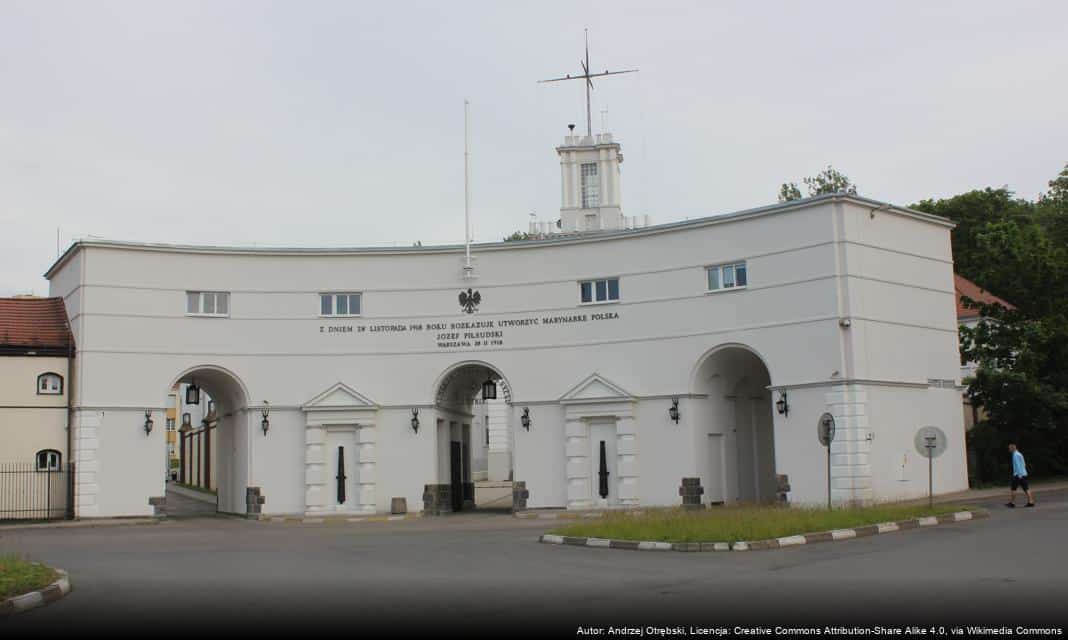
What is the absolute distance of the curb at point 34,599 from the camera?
13.6 meters

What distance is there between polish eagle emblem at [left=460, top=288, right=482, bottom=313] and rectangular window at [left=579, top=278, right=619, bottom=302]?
10.6 ft

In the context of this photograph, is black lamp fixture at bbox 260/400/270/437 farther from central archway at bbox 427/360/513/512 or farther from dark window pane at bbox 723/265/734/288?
dark window pane at bbox 723/265/734/288

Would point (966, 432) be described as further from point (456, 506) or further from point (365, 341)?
point (365, 341)

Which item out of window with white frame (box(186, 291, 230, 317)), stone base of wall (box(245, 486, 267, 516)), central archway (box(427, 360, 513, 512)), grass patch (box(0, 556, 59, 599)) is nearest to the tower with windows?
central archway (box(427, 360, 513, 512))

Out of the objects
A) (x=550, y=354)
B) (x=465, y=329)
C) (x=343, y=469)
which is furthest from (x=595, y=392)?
(x=343, y=469)

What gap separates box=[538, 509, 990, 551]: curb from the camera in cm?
1931

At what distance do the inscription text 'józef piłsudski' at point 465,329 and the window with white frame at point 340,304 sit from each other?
0.47 metres

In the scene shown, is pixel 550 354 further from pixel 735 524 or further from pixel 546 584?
pixel 546 584

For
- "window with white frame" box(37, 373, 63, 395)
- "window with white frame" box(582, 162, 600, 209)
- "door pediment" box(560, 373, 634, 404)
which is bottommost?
"door pediment" box(560, 373, 634, 404)

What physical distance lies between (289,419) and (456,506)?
624 cm

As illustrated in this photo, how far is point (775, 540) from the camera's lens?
1964 centimetres

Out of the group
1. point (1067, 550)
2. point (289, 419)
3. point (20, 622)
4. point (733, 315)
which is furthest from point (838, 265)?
point (20, 622)

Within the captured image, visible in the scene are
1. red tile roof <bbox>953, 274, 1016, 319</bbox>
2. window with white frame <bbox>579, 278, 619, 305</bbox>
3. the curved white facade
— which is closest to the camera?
the curved white facade

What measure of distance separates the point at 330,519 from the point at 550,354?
8049mm
